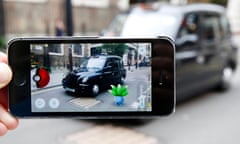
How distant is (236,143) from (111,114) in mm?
2752

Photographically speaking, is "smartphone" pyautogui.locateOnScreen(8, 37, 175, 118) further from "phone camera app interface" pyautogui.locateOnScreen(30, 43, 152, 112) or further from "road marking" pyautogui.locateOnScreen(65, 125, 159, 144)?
"road marking" pyautogui.locateOnScreen(65, 125, 159, 144)

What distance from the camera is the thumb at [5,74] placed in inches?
43.9

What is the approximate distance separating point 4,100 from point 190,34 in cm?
363

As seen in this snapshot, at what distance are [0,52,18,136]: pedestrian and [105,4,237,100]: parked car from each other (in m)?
3.15

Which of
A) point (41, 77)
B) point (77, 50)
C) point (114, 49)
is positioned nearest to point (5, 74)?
point (41, 77)

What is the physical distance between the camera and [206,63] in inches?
196

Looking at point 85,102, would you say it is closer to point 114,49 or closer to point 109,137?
point 114,49

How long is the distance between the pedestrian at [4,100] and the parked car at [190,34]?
10.3 feet

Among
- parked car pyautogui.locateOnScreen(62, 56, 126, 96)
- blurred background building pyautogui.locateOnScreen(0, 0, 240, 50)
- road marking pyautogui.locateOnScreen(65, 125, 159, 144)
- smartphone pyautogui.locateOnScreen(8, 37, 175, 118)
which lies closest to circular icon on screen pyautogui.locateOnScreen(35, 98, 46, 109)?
smartphone pyautogui.locateOnScreen(8, 37, 175, 118)

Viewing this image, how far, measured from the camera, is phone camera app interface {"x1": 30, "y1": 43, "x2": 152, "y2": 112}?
4.01 feet

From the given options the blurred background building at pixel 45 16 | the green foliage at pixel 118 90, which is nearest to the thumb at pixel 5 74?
the green foliage at pixel 118 90

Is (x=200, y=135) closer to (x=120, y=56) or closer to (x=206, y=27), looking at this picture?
(x=206, y=27)

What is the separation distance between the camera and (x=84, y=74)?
1241 mm

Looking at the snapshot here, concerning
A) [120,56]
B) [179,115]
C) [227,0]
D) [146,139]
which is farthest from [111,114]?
[227,0]
